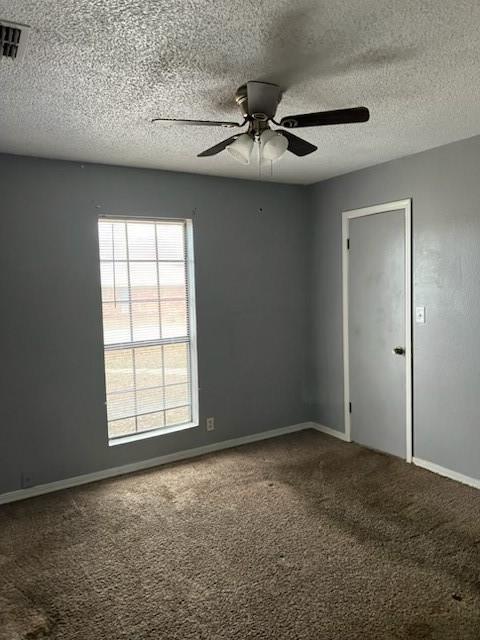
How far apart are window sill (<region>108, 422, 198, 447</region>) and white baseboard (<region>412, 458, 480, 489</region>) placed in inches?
74.0

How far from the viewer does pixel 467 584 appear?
90.7 inches

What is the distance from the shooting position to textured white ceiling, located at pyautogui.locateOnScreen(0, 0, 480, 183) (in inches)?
64.7

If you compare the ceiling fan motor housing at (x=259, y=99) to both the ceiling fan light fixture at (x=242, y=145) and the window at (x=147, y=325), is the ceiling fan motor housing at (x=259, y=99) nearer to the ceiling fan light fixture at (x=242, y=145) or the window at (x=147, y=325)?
the ceiling fan light fixture at (x=242, y=145)

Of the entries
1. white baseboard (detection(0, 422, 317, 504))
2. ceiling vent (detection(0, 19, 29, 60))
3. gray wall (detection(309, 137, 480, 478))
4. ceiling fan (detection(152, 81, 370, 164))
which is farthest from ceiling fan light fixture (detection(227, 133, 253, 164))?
white baseboard (detection(0, 422, 317, 504))

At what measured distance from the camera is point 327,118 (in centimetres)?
203

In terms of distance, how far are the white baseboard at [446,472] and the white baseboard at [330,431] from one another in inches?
30.6

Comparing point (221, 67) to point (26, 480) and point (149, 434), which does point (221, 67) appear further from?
point (26, 480)

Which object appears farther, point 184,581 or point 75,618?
point 184,581

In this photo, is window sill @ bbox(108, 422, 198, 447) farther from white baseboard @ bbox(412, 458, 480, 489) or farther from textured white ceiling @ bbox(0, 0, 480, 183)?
textured white ceiling @ bbox(0, 0, 480, 183)

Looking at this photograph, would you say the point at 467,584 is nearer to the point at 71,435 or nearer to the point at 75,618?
the point at 75,618

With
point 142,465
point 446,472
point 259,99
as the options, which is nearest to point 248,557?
point 142,465

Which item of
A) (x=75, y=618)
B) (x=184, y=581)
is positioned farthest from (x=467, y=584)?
(x=75, y=618)

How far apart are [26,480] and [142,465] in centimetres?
88

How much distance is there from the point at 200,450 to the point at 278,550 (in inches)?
63.9
